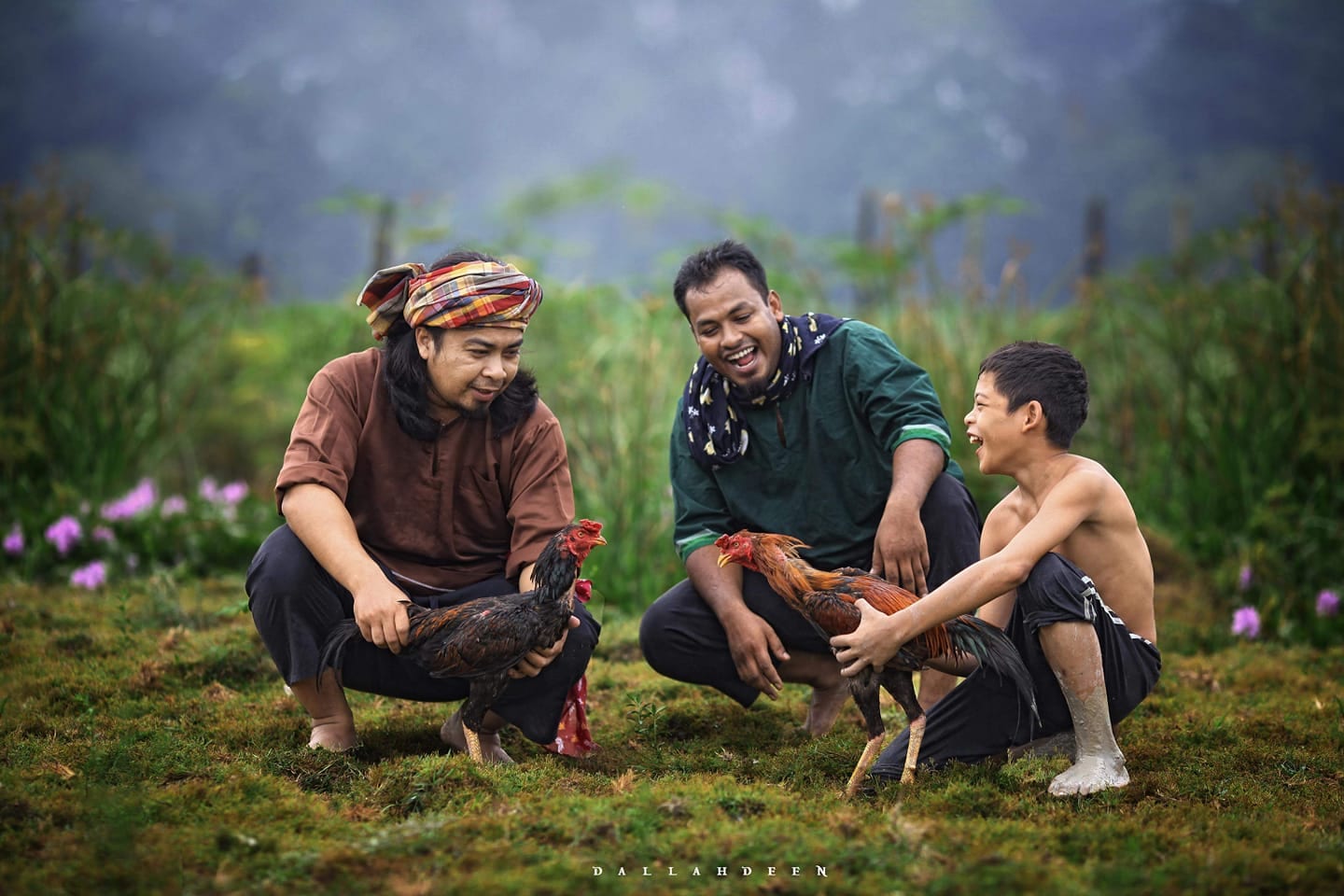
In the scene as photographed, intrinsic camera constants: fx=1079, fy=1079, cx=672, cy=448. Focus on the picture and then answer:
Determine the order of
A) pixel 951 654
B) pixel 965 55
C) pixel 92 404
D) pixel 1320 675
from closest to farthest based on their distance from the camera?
pixel 951 654 < pixel 1320 675 < pixel 92 404 < pixel 965 55

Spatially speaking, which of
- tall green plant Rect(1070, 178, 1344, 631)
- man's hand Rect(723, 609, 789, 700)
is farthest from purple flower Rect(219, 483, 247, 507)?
tall green plant Rect(1070, 178, 1344, 631)

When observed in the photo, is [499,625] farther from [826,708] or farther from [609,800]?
[826,708]

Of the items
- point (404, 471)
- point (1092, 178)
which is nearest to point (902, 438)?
point (404, 471)

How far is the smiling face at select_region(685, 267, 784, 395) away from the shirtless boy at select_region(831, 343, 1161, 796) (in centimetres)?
85

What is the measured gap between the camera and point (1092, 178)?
2555 cm

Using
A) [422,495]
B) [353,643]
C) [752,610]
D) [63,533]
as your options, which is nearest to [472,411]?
[422,495]

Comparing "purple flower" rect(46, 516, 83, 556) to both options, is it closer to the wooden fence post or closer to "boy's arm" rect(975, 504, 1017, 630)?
"boy's arm" rect(975, 504, 1017, 630)

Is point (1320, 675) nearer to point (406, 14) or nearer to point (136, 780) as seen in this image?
point (136, 780)

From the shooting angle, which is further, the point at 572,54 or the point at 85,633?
the point at 572,54

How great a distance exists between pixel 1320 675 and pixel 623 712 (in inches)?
126

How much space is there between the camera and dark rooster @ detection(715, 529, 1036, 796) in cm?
329

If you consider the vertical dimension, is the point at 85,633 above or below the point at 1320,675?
above

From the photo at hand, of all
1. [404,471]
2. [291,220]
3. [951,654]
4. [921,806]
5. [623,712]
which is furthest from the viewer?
[291,220]

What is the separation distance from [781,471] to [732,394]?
357 millimetres
